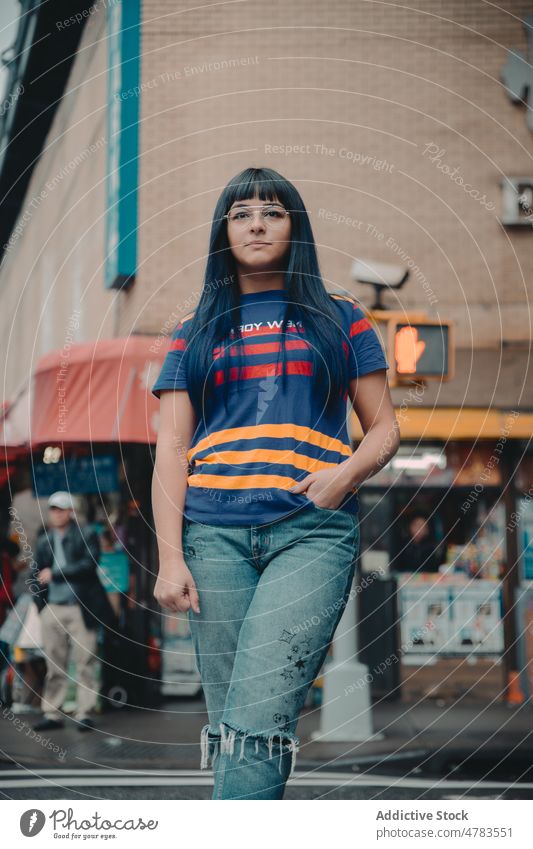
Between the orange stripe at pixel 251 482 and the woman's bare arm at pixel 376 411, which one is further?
the woman's bare arm at pixel 376 411

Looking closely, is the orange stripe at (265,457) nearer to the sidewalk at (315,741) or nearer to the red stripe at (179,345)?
the red stripe at (179,345)

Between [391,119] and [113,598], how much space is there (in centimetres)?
412

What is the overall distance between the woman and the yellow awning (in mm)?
5820

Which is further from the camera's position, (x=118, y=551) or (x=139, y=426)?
(x=118, y=551)

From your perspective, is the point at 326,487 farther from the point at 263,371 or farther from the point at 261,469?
the point at 263,371

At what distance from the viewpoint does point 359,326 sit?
2.85 meters

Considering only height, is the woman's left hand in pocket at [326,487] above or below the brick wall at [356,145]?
below

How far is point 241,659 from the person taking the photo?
2.55 meters

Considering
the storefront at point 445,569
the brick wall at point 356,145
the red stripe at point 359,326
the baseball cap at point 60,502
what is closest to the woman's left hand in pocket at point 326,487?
the red stripe at point 359,326

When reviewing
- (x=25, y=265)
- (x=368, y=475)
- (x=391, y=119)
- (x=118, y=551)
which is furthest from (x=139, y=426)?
(x=25, y=265)

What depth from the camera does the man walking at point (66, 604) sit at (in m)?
7.75

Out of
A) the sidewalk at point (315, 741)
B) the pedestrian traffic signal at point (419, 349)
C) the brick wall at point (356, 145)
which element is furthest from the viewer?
the brick wall at point (356, 145)

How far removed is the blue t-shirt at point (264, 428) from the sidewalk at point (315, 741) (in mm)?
3497
